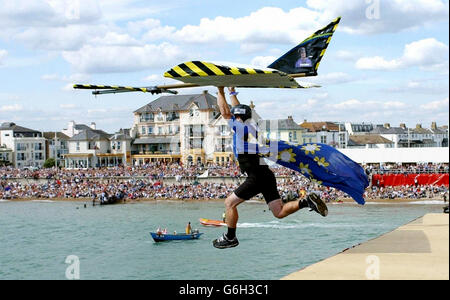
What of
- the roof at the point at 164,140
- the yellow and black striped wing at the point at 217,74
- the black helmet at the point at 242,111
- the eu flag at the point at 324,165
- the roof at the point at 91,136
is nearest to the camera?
the yellow and black striped wing at the point at 217,74

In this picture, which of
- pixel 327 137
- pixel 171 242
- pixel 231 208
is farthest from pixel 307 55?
pixel 171 242

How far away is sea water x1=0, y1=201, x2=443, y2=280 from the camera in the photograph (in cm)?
3541

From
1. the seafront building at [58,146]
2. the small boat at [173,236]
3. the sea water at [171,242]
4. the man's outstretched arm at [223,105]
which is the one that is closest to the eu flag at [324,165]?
the man's outstretched arm at [223,105]

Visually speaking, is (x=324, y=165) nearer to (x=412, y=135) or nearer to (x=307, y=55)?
(x=307, y=55)

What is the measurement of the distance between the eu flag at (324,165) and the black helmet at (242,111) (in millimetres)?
506

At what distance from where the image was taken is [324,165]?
19.7ft

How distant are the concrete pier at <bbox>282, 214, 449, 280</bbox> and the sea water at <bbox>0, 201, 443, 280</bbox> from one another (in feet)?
46.9

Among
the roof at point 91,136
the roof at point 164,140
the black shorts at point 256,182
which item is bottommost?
the black shorts at point 256,182

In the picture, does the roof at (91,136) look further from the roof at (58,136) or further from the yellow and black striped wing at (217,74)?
→ the yellow and black striped wing at (217,74)

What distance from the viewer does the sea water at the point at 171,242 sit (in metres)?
35.4

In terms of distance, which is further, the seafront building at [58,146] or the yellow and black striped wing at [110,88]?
the seafront building at [58,146]

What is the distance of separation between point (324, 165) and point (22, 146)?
106107 mm

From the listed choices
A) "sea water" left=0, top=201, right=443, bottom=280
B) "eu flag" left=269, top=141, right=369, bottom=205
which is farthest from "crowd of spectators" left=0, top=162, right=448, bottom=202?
"eu flag" left=269, top=141, right=369, bottom=205
